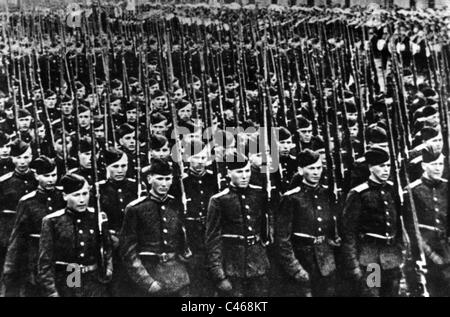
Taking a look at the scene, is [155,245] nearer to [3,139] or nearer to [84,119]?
[84,119]

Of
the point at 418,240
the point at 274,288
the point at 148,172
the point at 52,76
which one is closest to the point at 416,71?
the point at 418,240

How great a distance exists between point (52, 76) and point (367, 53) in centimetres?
252

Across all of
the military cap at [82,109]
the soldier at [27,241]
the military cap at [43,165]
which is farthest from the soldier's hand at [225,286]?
the military cap at [82,109]

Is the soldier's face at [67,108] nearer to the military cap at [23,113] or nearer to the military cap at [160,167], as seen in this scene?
the military cap at [23,113]

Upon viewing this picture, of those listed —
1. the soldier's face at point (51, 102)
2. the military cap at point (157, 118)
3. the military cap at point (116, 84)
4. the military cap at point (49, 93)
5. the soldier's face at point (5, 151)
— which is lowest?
the soldier's face at point (5, 151)

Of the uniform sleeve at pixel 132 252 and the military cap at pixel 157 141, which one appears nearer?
the uniform sleeve at pixel 132 252

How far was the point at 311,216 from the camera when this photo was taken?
3.36m

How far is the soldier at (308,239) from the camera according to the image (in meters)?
3.35

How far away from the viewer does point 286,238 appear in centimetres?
335

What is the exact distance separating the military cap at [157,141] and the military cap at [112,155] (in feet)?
0.76

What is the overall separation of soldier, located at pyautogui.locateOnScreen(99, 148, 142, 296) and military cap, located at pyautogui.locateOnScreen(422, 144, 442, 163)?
2.21 metres

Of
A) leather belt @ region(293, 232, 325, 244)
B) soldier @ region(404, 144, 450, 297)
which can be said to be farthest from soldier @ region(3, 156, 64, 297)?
soldier @ region(404, 144, 450, 297)

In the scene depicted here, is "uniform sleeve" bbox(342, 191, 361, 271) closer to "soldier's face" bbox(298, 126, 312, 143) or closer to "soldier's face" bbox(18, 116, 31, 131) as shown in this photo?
"soldier's face" bbox(298, 126, 312, 143)
